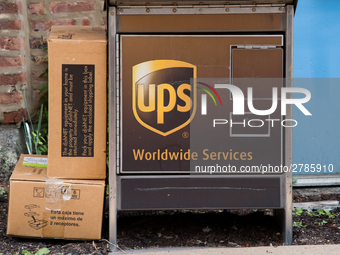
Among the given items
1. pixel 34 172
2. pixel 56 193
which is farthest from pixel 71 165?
pixel 34 172

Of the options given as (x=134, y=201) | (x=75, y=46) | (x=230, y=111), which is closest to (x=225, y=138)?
(x=230, y=111)

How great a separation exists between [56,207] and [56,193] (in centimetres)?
9

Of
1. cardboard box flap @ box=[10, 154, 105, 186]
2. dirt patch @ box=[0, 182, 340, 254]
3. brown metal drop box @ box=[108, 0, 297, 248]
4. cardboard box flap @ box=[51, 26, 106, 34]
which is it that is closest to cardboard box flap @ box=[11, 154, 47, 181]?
cardboard box flap @ box=[10, 154, 105, 186]

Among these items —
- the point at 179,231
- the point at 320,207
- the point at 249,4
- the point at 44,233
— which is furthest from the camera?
the point at 320,207

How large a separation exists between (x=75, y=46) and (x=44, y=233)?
3.98 feet

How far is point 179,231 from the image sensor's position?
2.43 m

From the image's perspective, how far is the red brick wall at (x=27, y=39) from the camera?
9.20 ft

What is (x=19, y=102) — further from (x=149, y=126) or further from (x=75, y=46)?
(x=149, y=126)

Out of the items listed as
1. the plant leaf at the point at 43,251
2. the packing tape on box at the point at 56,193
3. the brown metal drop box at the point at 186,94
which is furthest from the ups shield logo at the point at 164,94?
the plant leaf at the point at 43,251

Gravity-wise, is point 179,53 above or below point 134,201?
above

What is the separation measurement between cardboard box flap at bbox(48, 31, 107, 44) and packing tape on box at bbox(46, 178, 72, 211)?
2.97 ft

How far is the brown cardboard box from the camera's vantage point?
7.02ft

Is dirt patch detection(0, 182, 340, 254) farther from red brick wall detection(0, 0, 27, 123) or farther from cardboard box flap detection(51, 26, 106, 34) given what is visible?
cardboard box flap detection(51, 26, 106, 34)

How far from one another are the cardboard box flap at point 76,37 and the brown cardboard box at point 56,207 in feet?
2.96
